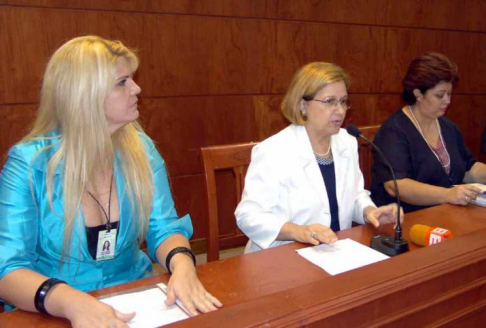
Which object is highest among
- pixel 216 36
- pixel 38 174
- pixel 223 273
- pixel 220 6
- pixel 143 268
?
pixel 220 6

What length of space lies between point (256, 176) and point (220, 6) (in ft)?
6.06

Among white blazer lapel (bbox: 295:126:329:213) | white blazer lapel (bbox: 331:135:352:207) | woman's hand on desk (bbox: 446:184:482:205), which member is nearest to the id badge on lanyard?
white blazer lapel (bbox: 295:126:329:213)

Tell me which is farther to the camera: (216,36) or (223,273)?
(216,36)

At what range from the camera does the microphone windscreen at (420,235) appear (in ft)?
5.00

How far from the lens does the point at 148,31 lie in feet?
10.2

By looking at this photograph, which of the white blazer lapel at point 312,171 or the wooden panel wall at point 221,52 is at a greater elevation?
the wooden panel wall at point 221,52

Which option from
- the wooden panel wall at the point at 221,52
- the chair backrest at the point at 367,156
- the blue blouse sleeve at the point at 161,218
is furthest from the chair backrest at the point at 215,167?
the wooden panel wall at the point at 221,52

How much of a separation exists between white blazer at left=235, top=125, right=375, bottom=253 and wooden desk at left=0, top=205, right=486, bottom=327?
1.69 ft

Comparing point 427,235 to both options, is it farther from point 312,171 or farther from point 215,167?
point 215,167

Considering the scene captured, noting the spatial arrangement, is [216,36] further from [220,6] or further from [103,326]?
[103,326]

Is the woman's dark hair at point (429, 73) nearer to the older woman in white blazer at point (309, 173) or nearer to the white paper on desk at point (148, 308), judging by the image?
the older woman in white blazer at point (309, 173)

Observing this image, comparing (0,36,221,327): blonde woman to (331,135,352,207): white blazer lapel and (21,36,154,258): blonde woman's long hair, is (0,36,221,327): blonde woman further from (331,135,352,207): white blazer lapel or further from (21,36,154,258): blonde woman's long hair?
(331,135,352,207): white blazer lapel

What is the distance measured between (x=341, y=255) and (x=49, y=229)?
0.89 m

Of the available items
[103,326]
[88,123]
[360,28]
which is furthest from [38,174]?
[360,28]
